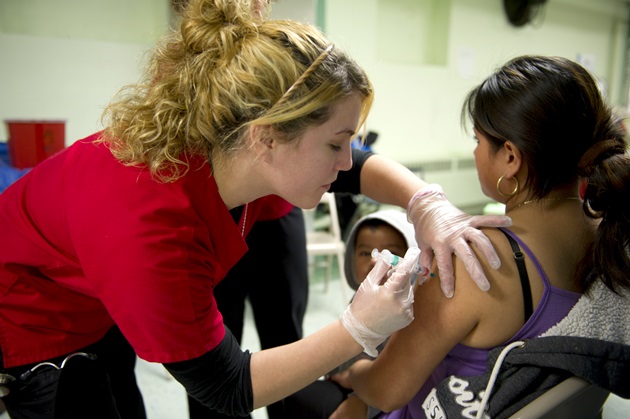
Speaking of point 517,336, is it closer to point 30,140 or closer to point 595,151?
point 595,151

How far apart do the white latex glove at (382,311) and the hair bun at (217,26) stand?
1.70 ft

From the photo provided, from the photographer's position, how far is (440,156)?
446 cm

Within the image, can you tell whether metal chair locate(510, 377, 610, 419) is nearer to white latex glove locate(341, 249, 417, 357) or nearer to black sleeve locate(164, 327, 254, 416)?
white latex glove locate(341, 249, 417, 357)

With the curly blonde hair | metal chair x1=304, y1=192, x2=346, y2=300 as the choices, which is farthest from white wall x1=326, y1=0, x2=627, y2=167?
the curly blonde hair

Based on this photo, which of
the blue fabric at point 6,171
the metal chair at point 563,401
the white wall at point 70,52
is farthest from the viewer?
the white wall at point 70,52

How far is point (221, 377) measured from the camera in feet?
2.64

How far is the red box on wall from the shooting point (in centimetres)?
220

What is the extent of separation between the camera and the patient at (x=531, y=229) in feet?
2.68

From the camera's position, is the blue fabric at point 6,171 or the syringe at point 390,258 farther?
the blue fabric at point 6,171

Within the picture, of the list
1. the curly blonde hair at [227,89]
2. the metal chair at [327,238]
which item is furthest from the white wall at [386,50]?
the metal chair at [327,238]

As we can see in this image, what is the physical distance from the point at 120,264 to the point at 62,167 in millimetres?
282

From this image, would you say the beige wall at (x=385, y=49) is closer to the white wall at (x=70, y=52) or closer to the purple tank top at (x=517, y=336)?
the white wall at (x=70, y=52)

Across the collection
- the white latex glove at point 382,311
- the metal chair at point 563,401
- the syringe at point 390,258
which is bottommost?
the metal chair at point 563,401

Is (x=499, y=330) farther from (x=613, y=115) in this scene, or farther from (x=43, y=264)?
(x=43, y=264)
